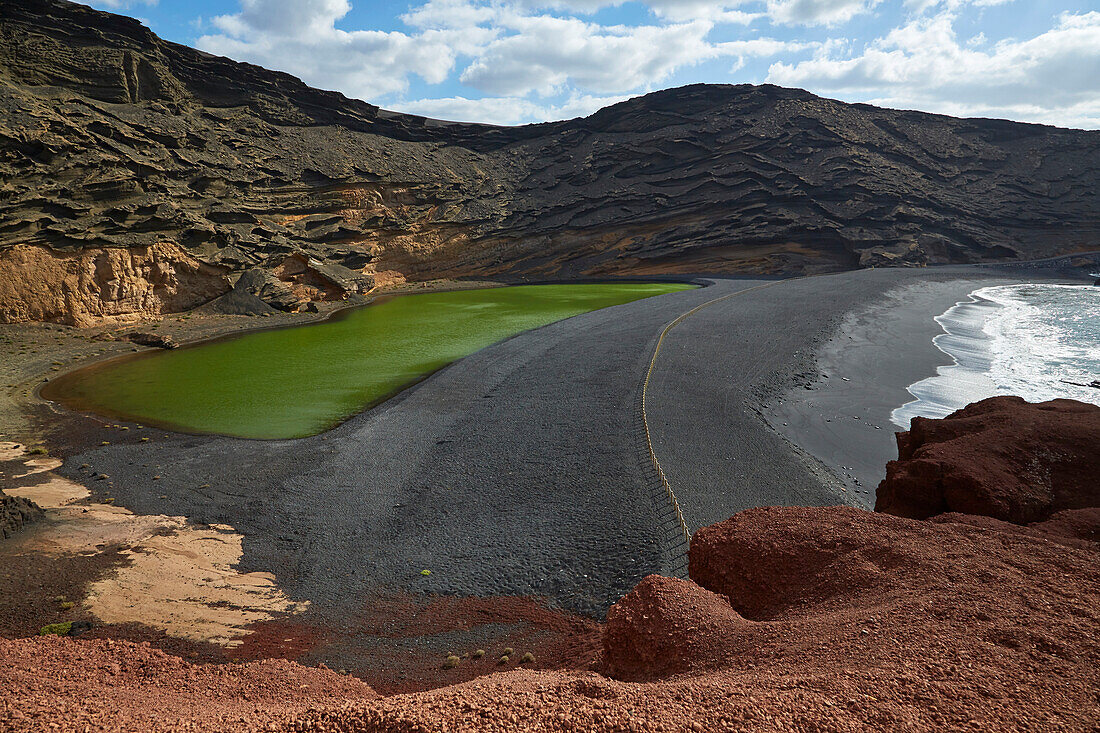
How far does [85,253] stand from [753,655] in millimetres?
30820

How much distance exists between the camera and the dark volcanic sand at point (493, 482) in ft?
24.6

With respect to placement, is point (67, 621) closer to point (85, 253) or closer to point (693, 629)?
point (693, 629)

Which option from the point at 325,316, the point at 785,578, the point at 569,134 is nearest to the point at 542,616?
the point at 785,578

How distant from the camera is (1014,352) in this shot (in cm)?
1977

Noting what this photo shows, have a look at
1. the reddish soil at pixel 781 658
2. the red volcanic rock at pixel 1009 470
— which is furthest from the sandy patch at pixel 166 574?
the red volcanic rock at pixel 1009 470

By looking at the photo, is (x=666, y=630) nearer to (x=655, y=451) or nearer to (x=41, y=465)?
(x=655, y=451)

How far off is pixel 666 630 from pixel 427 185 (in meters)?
46.5

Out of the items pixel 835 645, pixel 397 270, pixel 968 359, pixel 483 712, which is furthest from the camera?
pixel 397 270

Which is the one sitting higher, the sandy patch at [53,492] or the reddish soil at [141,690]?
the reddish soil at [141,690]

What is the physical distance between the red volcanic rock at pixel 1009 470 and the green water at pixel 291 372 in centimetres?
1238

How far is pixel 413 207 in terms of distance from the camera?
4506 cm

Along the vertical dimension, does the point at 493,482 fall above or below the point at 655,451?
below

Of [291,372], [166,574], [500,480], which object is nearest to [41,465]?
[166,574]

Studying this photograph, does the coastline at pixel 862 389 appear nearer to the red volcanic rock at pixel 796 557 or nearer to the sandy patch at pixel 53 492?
the red volcanic rock at pixel 796 557
